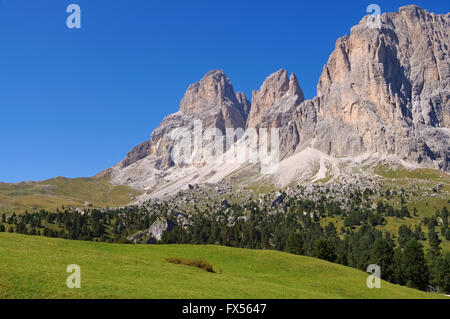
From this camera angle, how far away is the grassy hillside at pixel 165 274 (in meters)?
35.8

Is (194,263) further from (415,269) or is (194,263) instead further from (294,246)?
(294,246)

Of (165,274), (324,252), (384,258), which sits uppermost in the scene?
(165,274)

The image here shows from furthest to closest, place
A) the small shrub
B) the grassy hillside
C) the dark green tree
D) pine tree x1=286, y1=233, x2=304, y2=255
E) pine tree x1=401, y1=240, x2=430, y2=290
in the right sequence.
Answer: pine tree x1=286, y1=233, x2=304, y2=255
the dark green tree
pine tree x1=401, y1=240, x2=430, y2=290
the small shrub
the grassy hillside

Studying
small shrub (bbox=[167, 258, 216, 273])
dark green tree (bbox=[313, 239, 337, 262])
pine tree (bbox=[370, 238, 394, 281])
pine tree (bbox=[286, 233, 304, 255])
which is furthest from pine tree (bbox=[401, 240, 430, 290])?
small shrub (bbox=[167, 258, 216, 273])

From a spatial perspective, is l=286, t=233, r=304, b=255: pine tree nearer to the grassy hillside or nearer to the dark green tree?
the dark green tree

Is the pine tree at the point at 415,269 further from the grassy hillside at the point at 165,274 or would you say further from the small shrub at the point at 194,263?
the small shrub at the point at 194,263

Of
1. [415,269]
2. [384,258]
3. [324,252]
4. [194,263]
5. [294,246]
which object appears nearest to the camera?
[194,263]

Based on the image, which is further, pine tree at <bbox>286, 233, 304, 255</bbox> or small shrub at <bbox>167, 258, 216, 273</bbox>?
pine tree at <bbox>286, 233, 304, 255</bbox>

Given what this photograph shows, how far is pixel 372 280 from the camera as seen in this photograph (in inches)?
Result: 2420

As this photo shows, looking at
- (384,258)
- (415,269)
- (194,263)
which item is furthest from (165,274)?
(384,258)

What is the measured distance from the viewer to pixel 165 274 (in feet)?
156

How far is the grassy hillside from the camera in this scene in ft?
117

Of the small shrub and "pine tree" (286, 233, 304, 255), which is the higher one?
the small shrub
